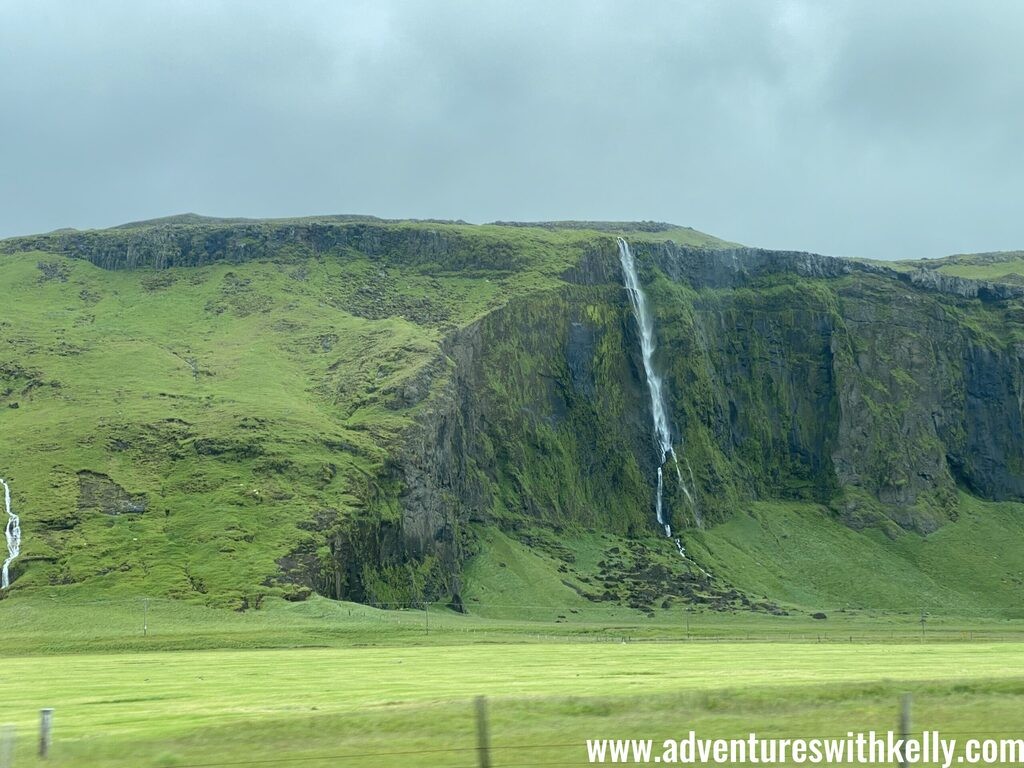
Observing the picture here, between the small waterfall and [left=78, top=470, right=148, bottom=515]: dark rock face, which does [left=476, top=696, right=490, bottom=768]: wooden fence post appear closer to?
the small waterfall

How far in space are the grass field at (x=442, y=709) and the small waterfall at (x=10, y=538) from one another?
63456 mm

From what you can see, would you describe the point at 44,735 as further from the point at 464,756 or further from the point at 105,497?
the point at 105,497

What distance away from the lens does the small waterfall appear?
121944mm

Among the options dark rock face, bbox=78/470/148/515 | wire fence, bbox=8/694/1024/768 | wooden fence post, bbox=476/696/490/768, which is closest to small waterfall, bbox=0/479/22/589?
dark rock face, bbox=78/470/148/515

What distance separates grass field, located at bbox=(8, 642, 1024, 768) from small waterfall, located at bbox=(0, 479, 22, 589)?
63456 millimetres

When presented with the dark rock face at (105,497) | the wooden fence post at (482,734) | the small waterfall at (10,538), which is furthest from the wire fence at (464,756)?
the dark rock face at (105,497)

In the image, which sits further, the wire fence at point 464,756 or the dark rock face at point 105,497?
the dark rock face at point 105,497

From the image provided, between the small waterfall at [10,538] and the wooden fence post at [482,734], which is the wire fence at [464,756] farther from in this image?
the small waterfall at [10,538]

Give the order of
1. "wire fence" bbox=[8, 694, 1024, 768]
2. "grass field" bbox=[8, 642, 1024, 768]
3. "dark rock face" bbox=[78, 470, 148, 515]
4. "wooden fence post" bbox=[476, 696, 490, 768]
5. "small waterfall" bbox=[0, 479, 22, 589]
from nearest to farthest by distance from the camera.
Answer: "wooden fence post" bbox=[476, 696, 490, 768]
"wire fence" bbox=[8, 694, 1024, 768]
"grass field" bbox=[8, 642, 1024, 768]
"small waterfall" bbox=[0, 479, 22, 589]
"dark rock face" bbox=[78, 470, 148, 515]

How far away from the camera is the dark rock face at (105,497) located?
13812cm

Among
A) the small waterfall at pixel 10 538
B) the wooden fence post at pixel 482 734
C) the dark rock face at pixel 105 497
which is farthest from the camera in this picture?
the dark rock face at pixel 105 497

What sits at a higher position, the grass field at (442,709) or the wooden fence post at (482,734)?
the wooden fence post at (482,734)

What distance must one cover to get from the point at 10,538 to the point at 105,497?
527 inches

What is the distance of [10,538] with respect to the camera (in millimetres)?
129125
